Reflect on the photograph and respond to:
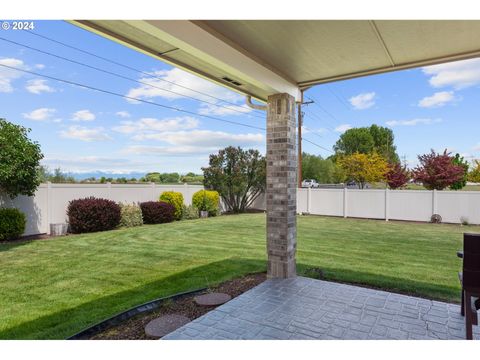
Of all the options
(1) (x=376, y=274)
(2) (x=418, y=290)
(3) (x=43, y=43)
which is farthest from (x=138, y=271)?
(3) (x=43, y=43)

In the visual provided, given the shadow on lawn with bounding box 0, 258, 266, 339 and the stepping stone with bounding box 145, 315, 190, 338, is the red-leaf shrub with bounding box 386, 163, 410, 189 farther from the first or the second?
the stepping stone with bounding box 145, 315, 190, 338

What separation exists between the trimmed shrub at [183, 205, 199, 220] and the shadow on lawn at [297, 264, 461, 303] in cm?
872

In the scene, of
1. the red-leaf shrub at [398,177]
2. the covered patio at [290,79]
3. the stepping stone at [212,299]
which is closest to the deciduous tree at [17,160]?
the covered patio at [290,79]

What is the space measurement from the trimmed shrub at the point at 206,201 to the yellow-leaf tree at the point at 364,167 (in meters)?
12.6

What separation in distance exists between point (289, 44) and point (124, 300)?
3.78 metres

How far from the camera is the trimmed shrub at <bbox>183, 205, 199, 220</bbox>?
13.4 meters

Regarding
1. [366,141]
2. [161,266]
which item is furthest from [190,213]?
[366,141]

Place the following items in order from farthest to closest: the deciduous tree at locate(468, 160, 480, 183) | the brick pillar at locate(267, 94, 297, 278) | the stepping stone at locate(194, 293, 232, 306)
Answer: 1. the deciduous tree at locate(468, 160, 480, 183)
2. the brick pillar at locate(267, 94, 297, 278)
3. the stepping stone at locate(194, 293, 232, 306)

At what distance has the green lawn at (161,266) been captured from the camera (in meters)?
3.78

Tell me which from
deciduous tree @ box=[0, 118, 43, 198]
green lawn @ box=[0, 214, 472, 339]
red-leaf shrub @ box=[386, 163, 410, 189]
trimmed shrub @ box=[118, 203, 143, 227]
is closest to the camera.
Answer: green lawn @ box=[0, 214, 472, 339]

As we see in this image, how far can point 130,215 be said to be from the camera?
11102 mm

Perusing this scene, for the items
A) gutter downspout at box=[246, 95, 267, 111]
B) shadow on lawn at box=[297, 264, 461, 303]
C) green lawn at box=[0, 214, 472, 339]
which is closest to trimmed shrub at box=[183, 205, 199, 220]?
green lawn at box=[0, 214, 472, 339]
